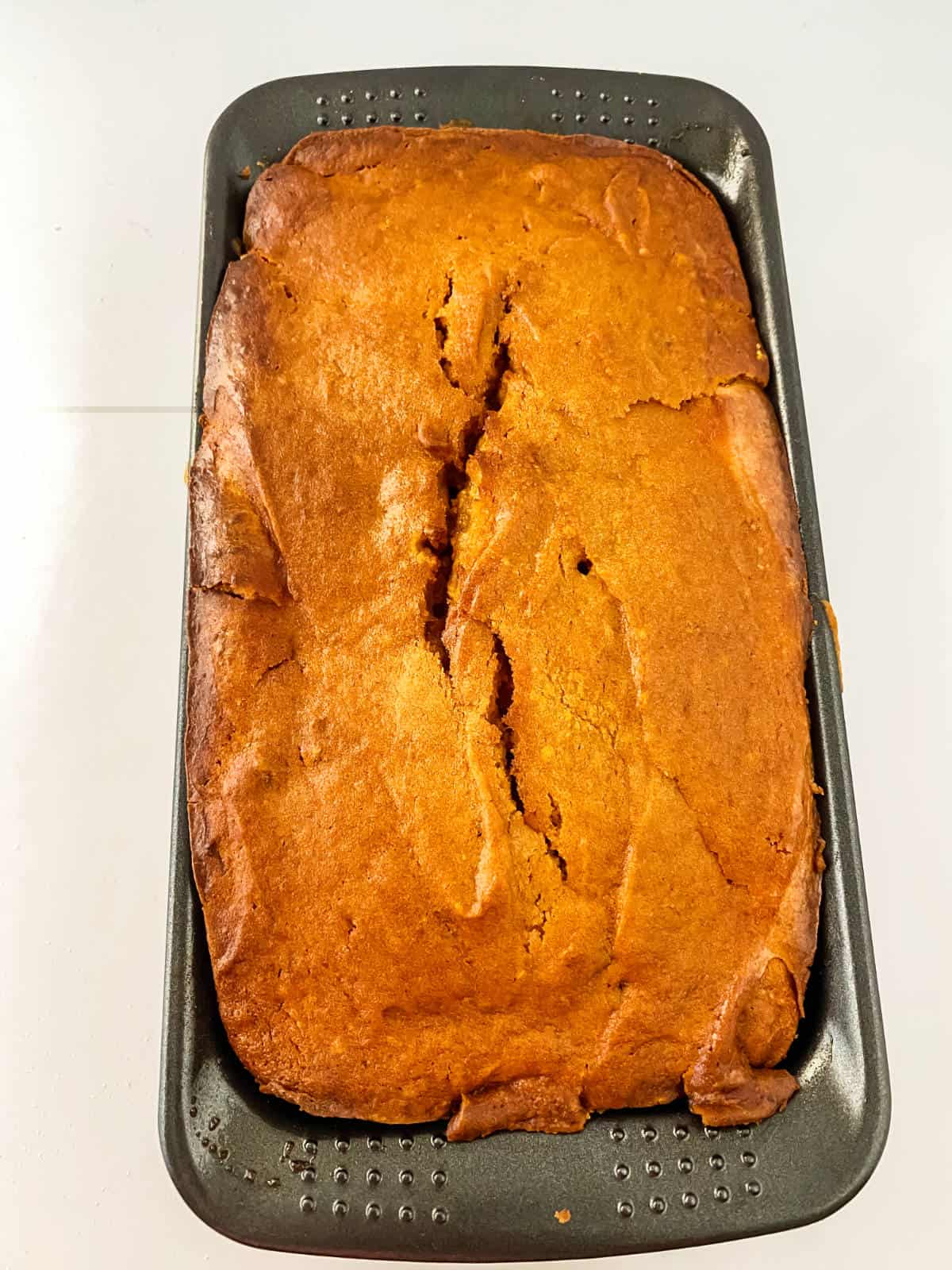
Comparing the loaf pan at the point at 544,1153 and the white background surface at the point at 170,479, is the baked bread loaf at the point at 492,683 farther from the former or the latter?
the white background surface at the point at 170,479

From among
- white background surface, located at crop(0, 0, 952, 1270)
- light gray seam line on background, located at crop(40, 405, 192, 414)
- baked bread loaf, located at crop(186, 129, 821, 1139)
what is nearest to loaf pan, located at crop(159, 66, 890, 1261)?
baked bread loaf, located at crop(186, 129, 821, 1139)

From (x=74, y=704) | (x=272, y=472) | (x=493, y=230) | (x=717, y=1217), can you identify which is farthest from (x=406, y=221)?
(x=717, y=1217)

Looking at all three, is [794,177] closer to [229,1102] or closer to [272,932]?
[272,932]

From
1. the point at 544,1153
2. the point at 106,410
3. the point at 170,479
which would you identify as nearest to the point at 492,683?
the point at 544,1153

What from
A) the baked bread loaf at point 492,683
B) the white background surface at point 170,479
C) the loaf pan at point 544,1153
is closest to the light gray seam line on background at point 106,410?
the white background surface at point 170,479

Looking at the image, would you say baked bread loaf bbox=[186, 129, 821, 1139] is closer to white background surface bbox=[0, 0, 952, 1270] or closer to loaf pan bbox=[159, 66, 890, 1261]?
loaf pan bbox=[159, 66, 890, 1261]

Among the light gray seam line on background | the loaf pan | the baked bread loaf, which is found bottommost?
the loaf pan
